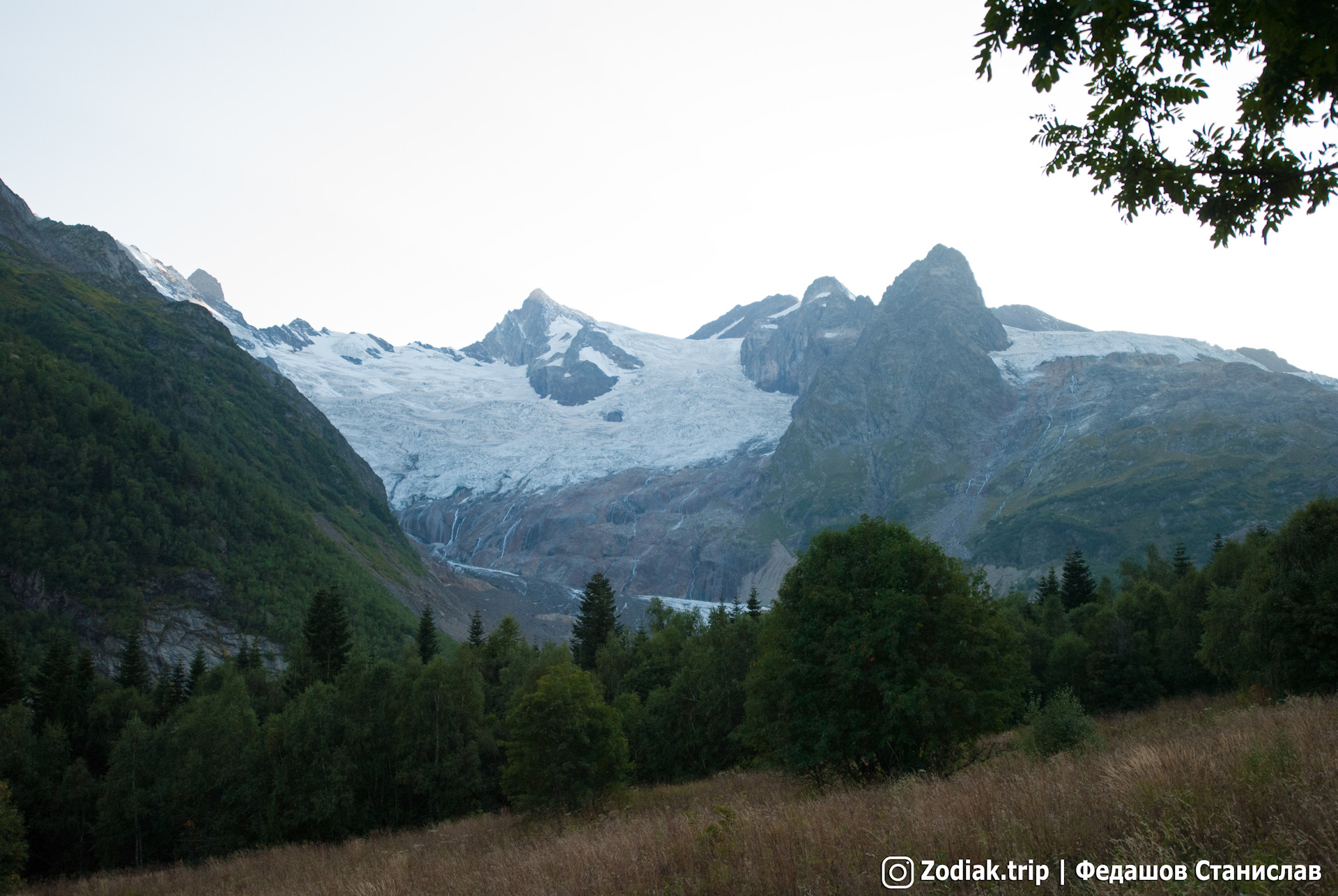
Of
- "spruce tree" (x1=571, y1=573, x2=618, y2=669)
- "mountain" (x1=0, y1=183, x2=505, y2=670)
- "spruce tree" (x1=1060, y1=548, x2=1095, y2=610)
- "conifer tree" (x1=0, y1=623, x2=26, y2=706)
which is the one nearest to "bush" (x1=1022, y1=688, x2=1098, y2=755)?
"spruce tree" (x1=571, y1=573, x2=618, y2=669)

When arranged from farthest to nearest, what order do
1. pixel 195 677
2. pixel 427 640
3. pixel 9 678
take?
pixel 427 640, pixel 195 677, pixel 9 678

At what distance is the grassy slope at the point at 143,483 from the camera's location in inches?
4104

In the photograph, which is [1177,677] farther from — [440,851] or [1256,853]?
[1256,853]

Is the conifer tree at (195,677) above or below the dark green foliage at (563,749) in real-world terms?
below

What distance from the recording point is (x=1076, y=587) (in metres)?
79.7

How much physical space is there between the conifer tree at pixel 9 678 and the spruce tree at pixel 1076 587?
93776 millimetres

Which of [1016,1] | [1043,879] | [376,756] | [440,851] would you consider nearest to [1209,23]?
[1016,1]

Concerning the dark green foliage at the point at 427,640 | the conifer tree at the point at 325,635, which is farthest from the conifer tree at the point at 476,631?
the conifer tree at the point at 325,635

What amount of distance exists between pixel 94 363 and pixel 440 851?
162 m

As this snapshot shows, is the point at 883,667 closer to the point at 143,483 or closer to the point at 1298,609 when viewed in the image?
the point at 1298,609

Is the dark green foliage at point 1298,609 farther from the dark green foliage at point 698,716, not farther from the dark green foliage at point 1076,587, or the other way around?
the dark green foliage at point 1076,587

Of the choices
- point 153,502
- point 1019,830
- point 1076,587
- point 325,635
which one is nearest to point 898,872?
point 1019,830

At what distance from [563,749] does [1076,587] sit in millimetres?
67798

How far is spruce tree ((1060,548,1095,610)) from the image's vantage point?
259 ft
